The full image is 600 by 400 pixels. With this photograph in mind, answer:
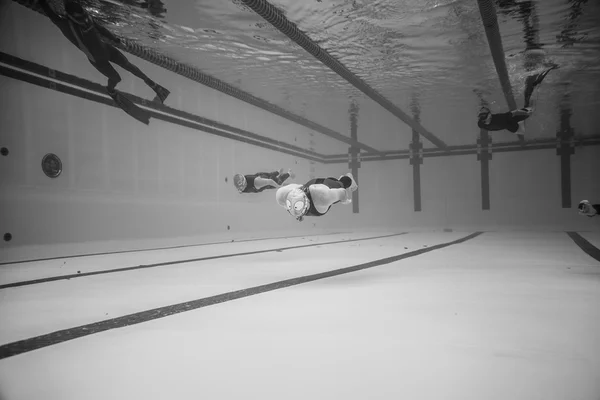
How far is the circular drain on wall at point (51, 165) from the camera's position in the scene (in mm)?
5375

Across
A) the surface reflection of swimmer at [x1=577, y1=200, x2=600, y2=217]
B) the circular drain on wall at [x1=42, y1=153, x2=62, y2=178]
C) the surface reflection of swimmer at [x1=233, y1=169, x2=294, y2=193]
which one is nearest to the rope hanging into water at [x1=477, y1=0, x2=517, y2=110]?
the surface reflection of swimmer at [x1=577, y1=200, x2=600, y2=217]

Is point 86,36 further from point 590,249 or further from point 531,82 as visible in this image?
point 531,82

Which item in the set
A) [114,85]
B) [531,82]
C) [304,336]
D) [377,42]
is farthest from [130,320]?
[531,82]

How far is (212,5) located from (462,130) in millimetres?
9212

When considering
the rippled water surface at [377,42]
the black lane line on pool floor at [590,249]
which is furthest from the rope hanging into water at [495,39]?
the black lane line on pool floor at [590,249]

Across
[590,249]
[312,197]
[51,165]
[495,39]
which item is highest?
[495,39]

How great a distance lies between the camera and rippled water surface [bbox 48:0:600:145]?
5082 mm

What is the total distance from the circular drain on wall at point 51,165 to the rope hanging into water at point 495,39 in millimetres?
5600

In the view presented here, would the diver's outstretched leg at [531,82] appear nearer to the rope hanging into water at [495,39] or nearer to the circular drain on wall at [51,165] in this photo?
the rope hanging into water at [495,39]

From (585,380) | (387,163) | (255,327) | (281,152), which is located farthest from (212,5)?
(387,163)

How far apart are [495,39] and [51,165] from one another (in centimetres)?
625

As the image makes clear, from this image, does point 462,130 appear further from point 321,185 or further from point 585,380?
point 585,380

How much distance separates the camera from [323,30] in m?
5.63

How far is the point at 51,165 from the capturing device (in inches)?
215
